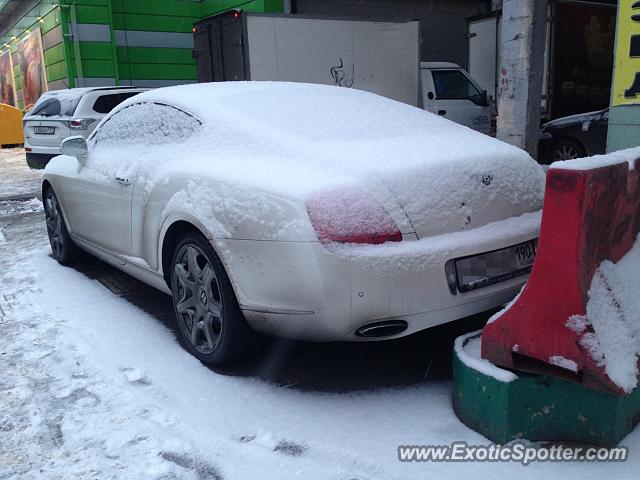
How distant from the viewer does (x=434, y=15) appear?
54.3ft

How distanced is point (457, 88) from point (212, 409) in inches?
375

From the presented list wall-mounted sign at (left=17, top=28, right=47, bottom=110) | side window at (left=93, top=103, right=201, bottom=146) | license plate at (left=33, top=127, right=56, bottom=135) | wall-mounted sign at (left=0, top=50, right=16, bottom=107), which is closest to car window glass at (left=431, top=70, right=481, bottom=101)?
license plate at (left=33, top=127, right=56, bottom=135)

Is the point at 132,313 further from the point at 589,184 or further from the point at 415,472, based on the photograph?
the point at 589,184

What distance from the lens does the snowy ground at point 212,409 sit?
2252 millimetres

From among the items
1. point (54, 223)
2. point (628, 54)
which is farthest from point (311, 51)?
point (54, 223)

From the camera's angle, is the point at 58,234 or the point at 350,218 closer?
the point at 350,218

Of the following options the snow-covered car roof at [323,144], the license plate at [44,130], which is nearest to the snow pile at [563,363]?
the snow-covered car roof at [323,144]

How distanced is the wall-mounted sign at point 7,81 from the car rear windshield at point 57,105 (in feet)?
58.7

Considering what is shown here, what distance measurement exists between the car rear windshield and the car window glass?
6.34 meters

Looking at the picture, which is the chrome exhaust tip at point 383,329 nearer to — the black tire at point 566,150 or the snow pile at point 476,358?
the snow pile at point 476,358

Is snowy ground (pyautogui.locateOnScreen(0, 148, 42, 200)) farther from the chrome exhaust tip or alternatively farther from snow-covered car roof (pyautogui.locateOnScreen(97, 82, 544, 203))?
the chrome exhaust tip

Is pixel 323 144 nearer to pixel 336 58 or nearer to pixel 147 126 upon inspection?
pixel 147 126

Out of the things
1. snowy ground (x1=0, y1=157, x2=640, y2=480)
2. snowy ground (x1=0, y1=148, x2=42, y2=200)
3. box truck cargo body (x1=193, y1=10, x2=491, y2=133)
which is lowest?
snowy ground (x1=0, y1=148, x2=42, y2=200)

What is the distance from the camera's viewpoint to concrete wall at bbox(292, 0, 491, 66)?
50.6ft
